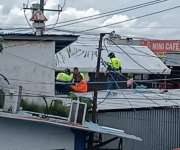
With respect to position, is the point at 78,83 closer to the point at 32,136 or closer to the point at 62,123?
the point at 32,136

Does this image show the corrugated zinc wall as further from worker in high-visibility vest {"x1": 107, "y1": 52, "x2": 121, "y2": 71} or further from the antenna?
the antenna

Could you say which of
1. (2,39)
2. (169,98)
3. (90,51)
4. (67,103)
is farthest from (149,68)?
(2,39)

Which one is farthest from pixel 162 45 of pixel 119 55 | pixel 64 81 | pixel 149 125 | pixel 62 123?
pixel 62 123

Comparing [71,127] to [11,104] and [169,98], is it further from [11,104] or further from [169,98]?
[169,98]

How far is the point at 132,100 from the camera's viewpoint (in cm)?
2025

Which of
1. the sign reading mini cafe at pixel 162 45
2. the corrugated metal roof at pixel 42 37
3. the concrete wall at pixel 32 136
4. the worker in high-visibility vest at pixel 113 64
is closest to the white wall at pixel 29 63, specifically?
the corrugated metal roof at pixel 42 37

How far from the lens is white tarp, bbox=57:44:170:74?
99.3 feet

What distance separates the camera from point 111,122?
19844mm

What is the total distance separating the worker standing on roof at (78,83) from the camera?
20.6 m

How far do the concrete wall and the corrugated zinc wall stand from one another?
343 centimetres

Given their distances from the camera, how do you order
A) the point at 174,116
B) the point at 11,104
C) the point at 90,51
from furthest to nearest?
the point at 90,51, the point at 174,116, the point at 11,104

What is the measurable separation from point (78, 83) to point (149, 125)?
2908 millimetres

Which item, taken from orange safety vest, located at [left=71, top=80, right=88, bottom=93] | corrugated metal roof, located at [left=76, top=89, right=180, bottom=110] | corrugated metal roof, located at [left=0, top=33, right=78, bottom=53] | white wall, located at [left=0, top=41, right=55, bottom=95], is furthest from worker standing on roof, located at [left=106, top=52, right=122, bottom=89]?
corrugated metal roof, located at [left=0, top=33, right=78, bottom=53]

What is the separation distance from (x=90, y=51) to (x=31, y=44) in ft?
49.7
